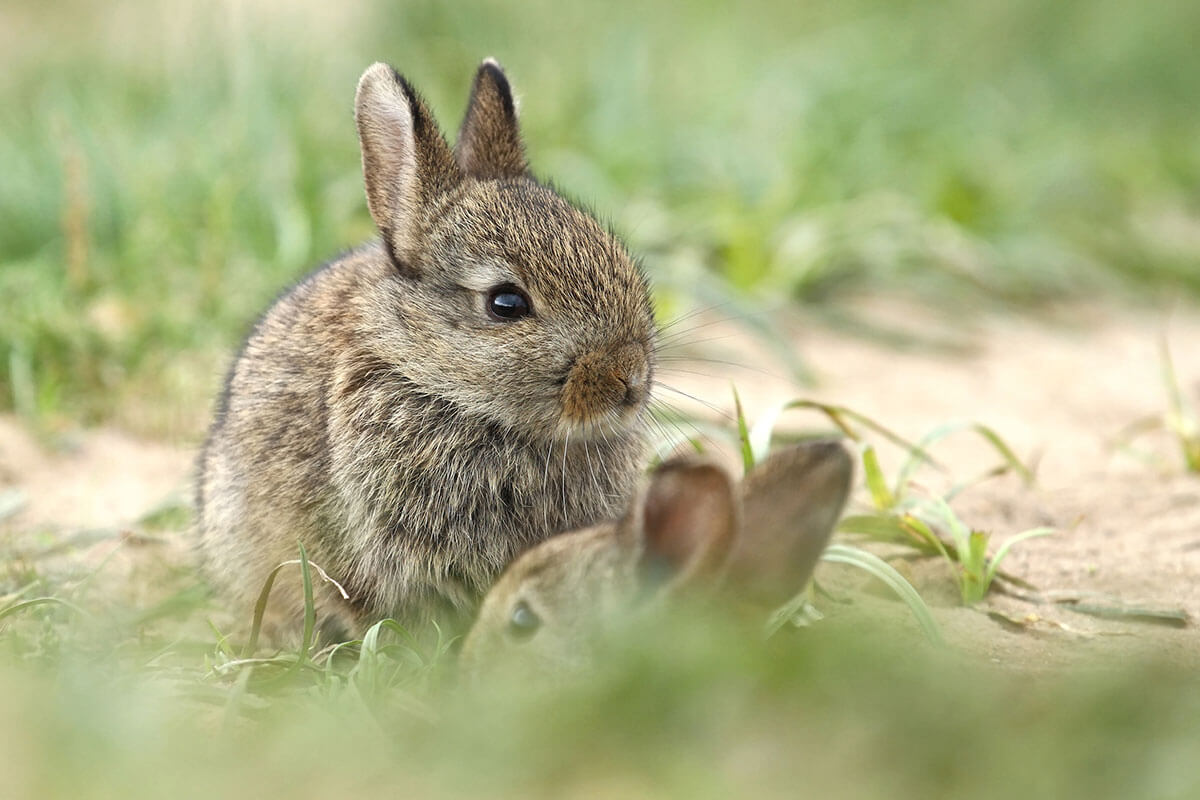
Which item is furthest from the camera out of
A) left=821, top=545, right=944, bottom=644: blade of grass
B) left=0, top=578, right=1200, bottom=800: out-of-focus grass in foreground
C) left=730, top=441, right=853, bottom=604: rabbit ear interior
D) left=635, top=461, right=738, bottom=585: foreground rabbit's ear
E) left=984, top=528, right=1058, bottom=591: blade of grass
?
left=984, top=528, right=1058, bottom=591: blade of grass

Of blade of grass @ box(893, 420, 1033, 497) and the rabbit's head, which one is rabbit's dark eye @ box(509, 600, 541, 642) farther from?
blade of grass @ box(893, 420, 1033, 497)

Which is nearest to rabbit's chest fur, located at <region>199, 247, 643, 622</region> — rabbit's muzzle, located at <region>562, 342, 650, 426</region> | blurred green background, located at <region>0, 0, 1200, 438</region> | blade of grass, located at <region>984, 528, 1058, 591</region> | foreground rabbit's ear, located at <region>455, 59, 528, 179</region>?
rabbit's muzzle, located at <region>562, 342, 650, 426</region>

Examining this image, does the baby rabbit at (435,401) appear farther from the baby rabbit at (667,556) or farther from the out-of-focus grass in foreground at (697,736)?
the out-of-focus grass in foreground at (697,736)

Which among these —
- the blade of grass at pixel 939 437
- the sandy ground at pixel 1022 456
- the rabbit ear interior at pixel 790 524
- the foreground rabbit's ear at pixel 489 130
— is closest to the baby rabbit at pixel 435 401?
the foreground rabbit's ear at pixel 489 130

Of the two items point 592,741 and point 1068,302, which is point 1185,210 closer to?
point 1068,302

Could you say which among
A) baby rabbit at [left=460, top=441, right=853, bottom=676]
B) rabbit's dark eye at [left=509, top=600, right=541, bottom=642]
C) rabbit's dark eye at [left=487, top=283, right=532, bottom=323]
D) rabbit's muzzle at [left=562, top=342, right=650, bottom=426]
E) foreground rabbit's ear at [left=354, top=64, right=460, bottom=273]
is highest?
foreground rabbit's ear at [left=354, top=64, right=460, bottom=273]

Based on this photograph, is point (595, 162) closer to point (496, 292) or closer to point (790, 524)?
point (496, 292)

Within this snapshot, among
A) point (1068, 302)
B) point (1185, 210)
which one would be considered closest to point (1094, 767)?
point (1068, 302)
